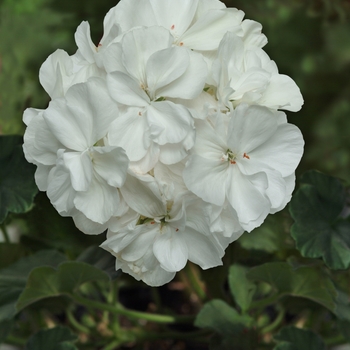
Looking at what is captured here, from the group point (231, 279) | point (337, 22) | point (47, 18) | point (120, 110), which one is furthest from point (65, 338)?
point (337, 22)

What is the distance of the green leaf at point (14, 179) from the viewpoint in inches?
24.8

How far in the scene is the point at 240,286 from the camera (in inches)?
26.4

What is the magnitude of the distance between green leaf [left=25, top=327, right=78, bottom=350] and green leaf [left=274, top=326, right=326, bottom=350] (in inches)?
9.7

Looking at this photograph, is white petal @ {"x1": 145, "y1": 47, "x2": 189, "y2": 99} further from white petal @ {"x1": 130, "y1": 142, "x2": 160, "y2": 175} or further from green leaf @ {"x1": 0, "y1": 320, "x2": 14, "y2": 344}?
green leaf @ {"x1": 0, "y1": 320, "x2": 14, "y2": 344}

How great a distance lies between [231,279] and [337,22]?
829 mm

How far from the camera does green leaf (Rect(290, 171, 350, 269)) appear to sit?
2.01 feet

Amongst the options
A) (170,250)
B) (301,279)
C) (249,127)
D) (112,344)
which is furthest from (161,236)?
(112,344)

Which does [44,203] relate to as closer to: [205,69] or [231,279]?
[231,279]

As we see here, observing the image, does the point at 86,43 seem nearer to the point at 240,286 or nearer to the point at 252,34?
the point at 252,34

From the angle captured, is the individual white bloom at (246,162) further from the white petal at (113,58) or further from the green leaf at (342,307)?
the green leaf at (342,307)

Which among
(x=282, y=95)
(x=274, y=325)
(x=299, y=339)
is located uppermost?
(x=282, y=95)

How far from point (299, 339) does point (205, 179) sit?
1.05 feet

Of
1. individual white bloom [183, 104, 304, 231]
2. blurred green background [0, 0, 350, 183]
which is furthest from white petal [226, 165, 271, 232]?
blurred green background [0, 0, 350, 183]

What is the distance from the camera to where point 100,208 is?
0.44m
